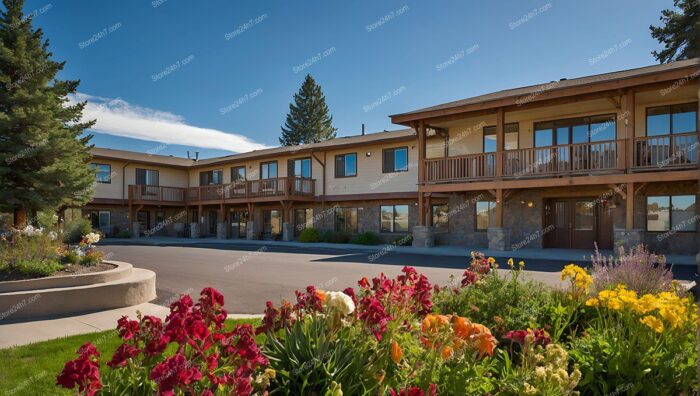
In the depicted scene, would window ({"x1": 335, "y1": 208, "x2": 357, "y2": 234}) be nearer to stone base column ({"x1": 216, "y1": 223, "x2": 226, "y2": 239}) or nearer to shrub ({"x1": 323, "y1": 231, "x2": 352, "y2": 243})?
shrub ({"x1": 323, "y1": 231, "x2": 352, "y2": 243})

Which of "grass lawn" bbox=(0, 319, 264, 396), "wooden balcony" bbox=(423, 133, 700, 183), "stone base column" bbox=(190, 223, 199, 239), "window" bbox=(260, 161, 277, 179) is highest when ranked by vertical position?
"window" bbox=(260, 161, 277, 179)

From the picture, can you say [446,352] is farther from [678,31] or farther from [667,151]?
[678,31]

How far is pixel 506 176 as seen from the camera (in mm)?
17969

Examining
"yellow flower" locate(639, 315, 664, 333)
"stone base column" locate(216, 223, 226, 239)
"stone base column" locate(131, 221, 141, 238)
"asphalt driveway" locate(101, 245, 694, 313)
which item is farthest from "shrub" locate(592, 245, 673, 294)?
"stone base column" locate(131, 221, 141, 238)

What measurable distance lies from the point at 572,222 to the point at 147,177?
28881 millimetres

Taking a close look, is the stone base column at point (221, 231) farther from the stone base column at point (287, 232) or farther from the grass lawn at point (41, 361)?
the grass lawn at point (41, 361)

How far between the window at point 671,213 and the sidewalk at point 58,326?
1680 centimetres

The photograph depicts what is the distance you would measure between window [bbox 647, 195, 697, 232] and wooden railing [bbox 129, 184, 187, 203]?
29.3m

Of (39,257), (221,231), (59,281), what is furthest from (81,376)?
(221,231)

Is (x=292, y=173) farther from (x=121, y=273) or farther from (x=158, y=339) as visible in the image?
(x=158, y=339)

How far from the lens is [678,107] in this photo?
657 inches

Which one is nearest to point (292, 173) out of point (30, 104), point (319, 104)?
point (30, 104)

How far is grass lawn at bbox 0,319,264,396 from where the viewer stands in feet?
13.4

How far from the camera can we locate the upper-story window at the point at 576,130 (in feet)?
59.2
